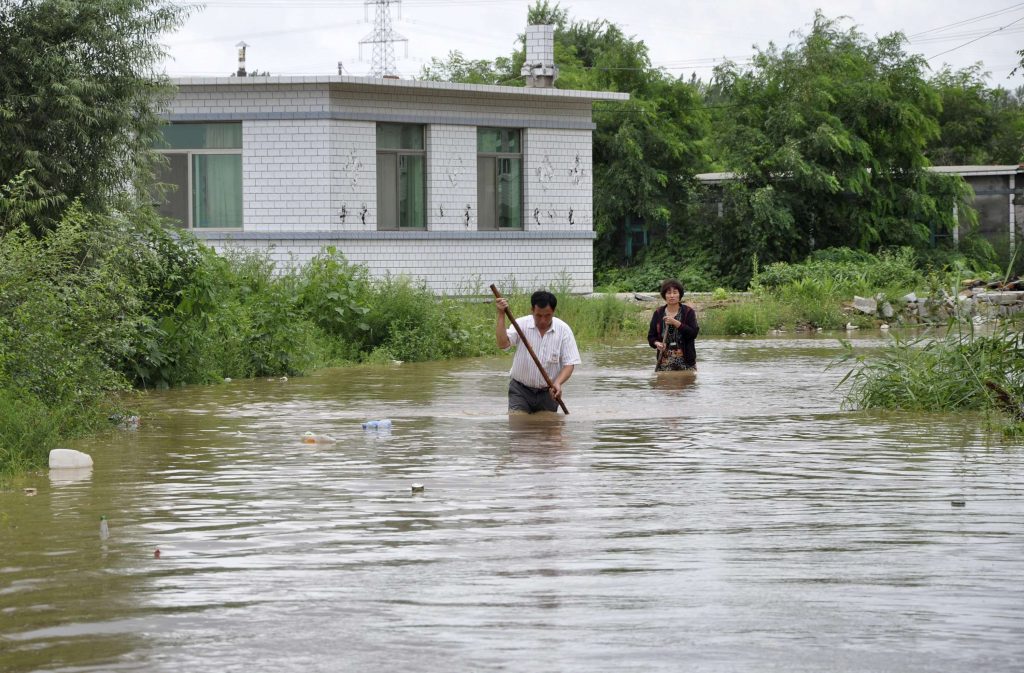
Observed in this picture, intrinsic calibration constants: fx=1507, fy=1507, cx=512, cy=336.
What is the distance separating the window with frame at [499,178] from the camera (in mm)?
27750

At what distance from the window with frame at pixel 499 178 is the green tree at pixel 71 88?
34.7 ft

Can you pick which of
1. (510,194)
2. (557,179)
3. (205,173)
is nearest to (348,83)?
(205,173)

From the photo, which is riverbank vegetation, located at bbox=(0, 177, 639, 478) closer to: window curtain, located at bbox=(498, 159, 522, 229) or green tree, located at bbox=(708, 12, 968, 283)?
window curtain, located at bbox=(498, 159, 522, 229)

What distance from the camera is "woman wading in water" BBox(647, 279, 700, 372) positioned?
18.1 meters

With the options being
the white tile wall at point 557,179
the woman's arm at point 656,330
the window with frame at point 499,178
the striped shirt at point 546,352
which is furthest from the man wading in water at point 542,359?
the white tile wall at point 557,179

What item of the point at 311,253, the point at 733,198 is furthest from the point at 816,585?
the point at 733,198

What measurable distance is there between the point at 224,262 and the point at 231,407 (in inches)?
168

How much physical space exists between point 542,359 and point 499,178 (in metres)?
14.2

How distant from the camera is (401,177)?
2680 cm

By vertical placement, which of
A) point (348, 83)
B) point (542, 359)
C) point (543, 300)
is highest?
point (348, 83)

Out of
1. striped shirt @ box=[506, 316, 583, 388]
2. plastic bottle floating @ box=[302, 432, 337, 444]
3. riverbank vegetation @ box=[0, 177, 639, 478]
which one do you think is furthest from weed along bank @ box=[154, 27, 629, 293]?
plastic bottle floating @ box=[302, 432, 337, 444]

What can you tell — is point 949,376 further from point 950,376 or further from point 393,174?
point 393,174

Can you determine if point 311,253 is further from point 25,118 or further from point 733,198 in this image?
point 733,198

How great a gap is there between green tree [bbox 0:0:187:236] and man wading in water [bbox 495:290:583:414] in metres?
5.67
